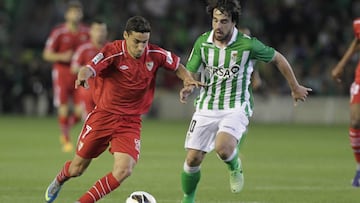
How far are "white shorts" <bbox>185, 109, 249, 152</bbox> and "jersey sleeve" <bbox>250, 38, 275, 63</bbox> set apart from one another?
55cm

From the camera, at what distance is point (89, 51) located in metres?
17.0

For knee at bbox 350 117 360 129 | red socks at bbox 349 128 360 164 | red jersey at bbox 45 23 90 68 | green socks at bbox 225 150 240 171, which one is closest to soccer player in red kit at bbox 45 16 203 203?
green socks at bbox 225 150 240 171

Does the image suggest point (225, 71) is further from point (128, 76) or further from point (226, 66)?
point (128, 76)

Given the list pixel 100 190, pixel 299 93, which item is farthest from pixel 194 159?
pixel 100 190

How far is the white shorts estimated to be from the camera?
404 inches

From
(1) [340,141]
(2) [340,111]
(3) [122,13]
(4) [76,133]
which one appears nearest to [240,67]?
(1) [340,141]

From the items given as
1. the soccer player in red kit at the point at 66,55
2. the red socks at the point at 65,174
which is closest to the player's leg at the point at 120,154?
the red socks at the point at 65,174

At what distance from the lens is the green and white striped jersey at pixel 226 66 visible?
10.5 metres

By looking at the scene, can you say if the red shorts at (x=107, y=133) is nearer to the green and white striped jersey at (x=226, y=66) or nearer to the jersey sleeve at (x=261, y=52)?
the green and white striped jersey at (x=226, y=66)

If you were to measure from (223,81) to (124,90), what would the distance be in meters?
1.17

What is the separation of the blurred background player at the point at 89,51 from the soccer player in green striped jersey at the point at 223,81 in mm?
5986

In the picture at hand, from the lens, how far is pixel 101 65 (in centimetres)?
954

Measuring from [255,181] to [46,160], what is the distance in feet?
12.9

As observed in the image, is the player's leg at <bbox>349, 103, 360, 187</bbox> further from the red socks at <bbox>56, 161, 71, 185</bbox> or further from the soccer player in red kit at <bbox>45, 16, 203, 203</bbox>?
the red socks at <bbox>56, 161, 71, 185</bbox>
